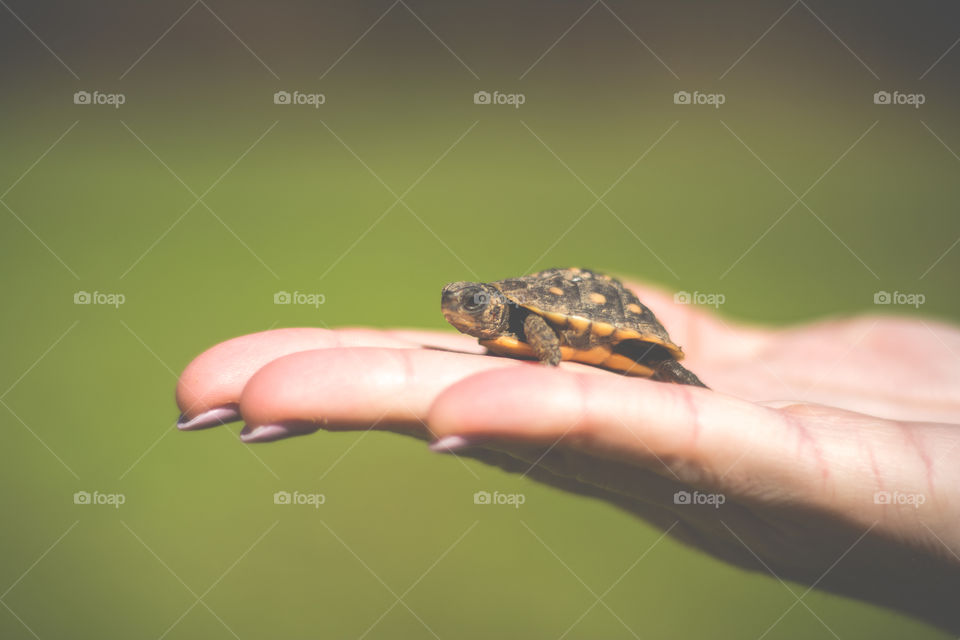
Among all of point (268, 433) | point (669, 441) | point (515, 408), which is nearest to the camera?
point (515, 408)

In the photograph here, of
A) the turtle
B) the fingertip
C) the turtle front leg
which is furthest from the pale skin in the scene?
the turtle

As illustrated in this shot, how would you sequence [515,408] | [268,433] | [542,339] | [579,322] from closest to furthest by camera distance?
[515,408]
[268,433]
[542,339]
[579,322]

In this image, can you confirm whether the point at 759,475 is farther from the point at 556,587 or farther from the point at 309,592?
the point at 309,592

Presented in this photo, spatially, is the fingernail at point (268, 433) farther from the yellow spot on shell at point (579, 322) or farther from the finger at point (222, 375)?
the yellow spot on shell at point (579, 322)

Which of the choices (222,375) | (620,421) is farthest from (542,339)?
(222,375)

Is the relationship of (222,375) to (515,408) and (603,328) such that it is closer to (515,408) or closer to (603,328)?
(515,408)

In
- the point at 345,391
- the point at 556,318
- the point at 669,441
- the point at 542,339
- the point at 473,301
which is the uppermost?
the point at 473,301

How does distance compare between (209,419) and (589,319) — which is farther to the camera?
(589,319)

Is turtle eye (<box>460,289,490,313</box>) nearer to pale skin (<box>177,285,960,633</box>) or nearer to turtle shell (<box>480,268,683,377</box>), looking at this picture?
turtle shell (<box>480,268,683,377</box>)
